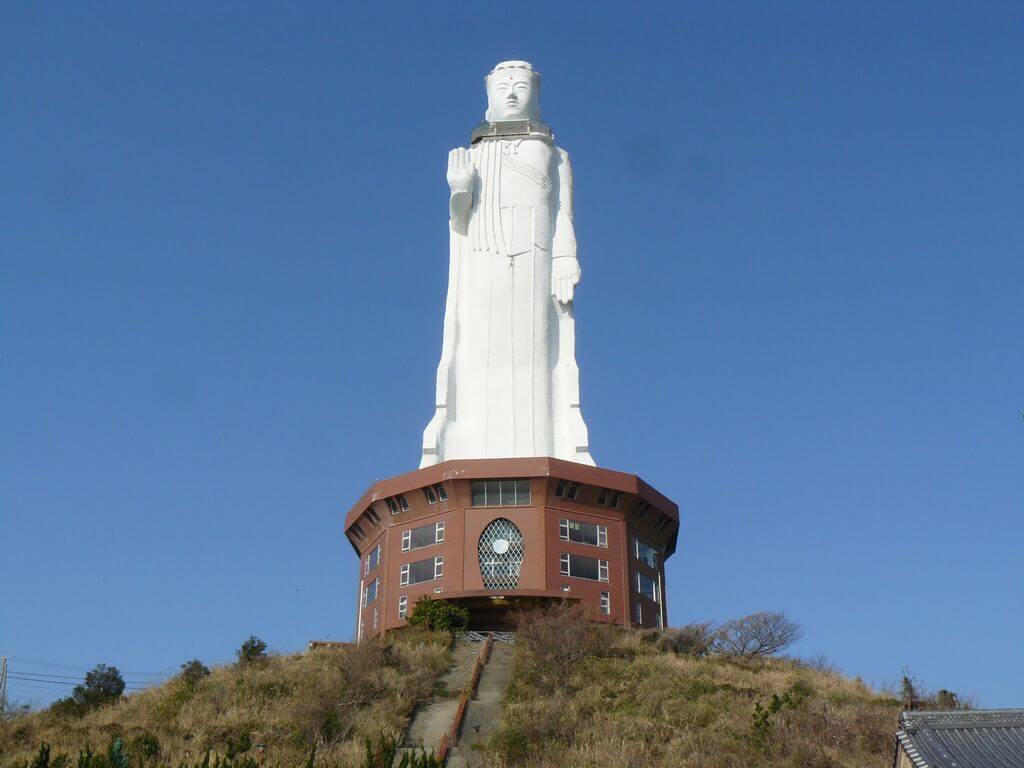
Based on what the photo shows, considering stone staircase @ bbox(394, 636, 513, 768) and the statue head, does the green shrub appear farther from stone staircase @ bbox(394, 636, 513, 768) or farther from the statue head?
the statue head

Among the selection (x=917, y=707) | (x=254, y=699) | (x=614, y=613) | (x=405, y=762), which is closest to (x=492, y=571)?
(x=614, y=613)

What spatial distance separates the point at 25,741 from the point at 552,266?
71.8 ft

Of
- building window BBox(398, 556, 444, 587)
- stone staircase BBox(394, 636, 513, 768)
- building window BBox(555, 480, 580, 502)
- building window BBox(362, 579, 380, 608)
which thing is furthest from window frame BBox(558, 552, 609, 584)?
building window BBox(362, 579, 380, 608)

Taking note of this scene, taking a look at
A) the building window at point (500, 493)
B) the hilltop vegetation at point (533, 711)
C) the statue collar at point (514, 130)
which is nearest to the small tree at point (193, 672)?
the hilltop vegetation at point (533, 711)

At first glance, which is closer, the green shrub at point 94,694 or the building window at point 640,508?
the green shrub at point 94,694

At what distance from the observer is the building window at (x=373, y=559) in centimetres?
4016

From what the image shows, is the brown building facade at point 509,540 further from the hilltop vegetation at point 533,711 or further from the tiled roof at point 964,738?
the tiled roof at point 964,738

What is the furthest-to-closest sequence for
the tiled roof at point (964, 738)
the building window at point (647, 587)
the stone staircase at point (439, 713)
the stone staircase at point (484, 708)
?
the building window at point (647, 587) → the stone staircase at point (439, 713) → the stone staircase at point (484, 708) → the tiled roof at point (964, 738)

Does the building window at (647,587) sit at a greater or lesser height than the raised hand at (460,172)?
lesser

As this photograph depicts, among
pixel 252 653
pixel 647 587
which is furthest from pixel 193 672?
pixel 647 587

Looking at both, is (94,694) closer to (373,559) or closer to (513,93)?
(373,559)

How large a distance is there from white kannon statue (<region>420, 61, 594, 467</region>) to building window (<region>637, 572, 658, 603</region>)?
152 inches

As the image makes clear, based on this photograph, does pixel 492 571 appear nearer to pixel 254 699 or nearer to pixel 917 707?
pixel 254 699

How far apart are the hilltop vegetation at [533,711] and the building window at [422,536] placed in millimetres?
4392
